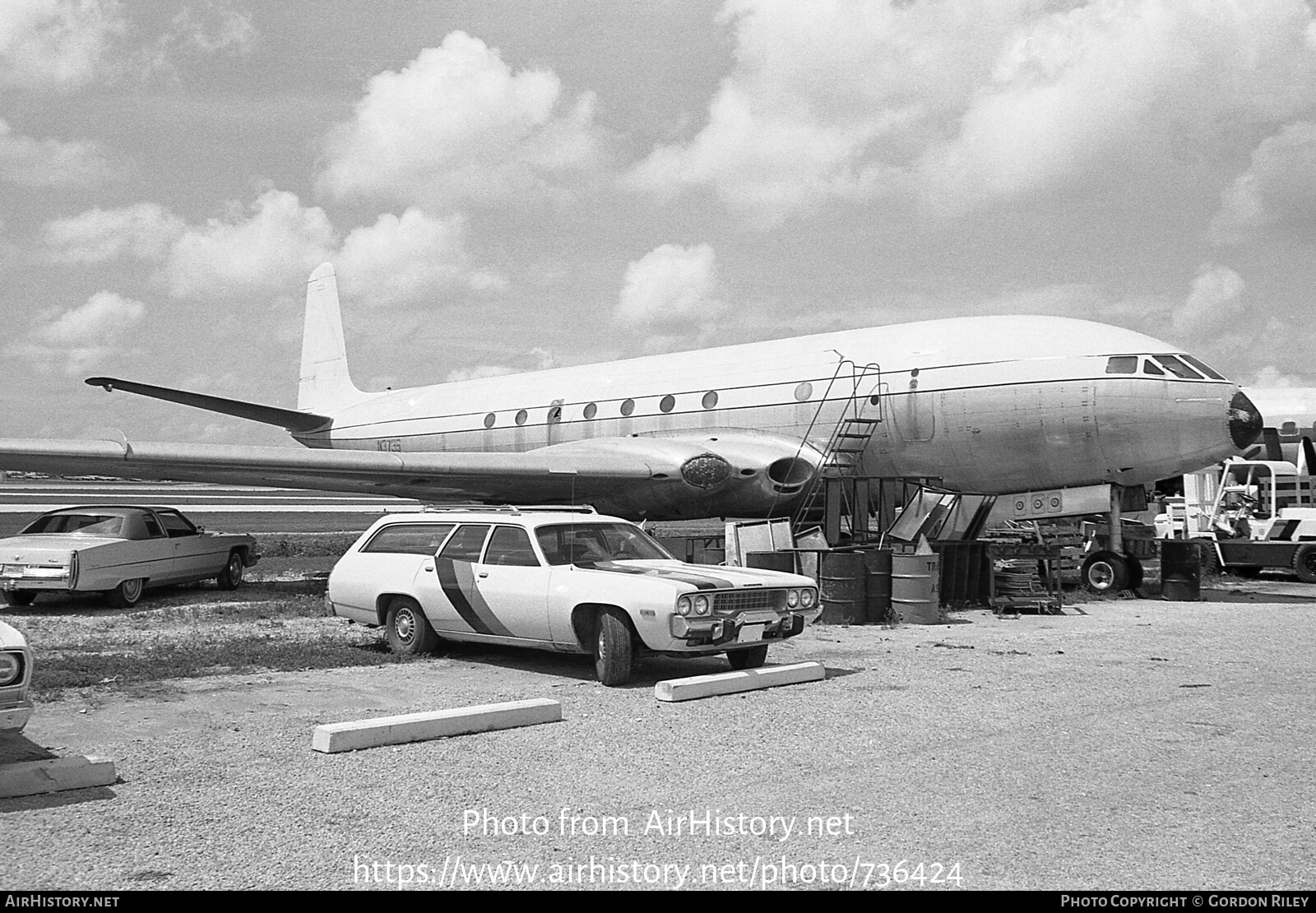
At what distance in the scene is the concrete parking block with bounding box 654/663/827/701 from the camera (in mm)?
8867

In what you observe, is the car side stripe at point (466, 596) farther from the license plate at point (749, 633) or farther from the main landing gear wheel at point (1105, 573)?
the main landing gear wheel at point (1105, 573)

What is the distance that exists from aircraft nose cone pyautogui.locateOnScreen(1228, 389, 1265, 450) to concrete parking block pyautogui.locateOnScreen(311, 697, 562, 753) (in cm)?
1193

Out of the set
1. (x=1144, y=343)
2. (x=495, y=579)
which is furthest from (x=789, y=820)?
(x=1144, y=343)

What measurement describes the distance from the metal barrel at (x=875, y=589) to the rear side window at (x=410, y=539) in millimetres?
5763

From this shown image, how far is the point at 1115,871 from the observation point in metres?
4.93

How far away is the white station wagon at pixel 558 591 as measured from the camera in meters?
9.26

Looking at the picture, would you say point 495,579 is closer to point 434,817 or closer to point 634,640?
point 634,640

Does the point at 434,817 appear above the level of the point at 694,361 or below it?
below

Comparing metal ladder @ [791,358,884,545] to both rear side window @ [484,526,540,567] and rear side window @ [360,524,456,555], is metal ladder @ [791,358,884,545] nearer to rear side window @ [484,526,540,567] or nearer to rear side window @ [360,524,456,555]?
rear side window @ [360,524,456,555]

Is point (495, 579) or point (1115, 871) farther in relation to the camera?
point (495, 579)

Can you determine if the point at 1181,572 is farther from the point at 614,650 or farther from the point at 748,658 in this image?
the point at 614,650

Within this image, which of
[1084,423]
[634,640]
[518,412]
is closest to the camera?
[634,640]

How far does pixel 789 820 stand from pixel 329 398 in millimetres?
26804

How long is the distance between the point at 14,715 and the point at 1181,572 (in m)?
17.0
